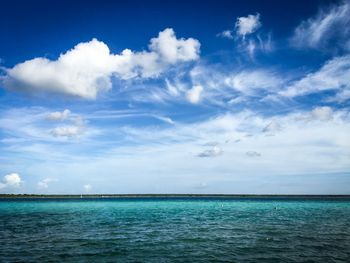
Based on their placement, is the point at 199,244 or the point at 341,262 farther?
the point at 199,244

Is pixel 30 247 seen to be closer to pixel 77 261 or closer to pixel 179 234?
pixel 77 261

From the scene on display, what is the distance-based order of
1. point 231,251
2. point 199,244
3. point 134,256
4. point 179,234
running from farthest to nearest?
1. point 179,234
2. point 199,244
3. point 231,251
4. point 134,256

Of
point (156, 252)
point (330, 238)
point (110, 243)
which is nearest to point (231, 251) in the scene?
point (156, 252)

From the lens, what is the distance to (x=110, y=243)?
27.6m

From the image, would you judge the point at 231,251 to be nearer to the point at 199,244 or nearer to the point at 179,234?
the point at 199,244

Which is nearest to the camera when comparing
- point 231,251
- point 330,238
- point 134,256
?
point 134,256

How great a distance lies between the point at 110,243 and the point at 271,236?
16.7 m

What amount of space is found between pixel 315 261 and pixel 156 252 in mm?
11831

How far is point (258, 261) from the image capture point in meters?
21.4

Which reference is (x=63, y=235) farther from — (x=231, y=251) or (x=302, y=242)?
(x=302, y=242)

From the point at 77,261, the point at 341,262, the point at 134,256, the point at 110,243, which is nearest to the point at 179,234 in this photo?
the point at 110,243

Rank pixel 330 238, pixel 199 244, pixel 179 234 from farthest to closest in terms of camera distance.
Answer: pixel 179 234, pixel 330 238, pixel 199 244

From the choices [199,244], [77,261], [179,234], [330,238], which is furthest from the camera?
[179,234]

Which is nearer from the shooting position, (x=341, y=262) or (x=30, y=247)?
(x=341, y=262)
